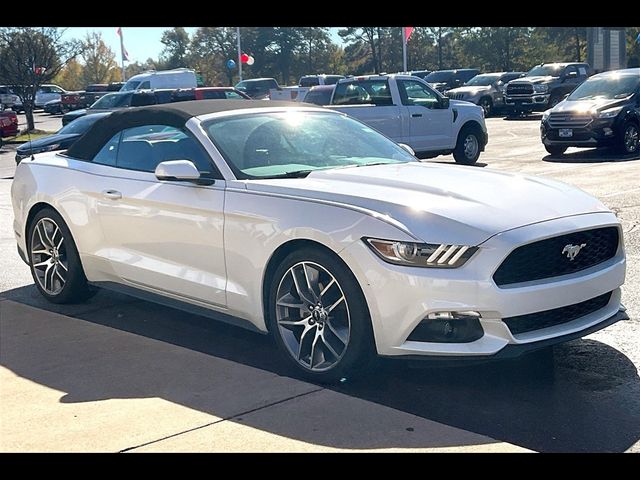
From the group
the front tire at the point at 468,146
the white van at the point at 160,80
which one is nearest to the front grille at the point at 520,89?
the white van at the point at 160,80

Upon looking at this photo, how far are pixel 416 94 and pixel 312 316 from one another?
12.4m

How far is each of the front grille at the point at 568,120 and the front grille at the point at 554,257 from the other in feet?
41.0

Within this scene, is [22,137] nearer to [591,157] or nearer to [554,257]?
[591,157]

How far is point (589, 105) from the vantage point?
1717 centimetres

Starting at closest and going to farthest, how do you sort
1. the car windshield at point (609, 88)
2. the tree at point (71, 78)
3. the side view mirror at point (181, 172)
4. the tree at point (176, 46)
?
the side view mirror at point (181, 172) → the car windshield at point (609, 88) → the tree at point (71, 78) → the tree at point (176, 46)

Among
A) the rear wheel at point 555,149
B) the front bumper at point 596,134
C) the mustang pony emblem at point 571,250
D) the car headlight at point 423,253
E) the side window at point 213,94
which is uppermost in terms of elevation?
the side window at point 213,94

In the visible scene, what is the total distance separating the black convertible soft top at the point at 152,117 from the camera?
598 centimetres

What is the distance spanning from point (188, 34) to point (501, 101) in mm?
52520

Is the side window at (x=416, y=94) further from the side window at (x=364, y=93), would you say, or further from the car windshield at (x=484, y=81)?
the car windshield at (x=484, y=81)

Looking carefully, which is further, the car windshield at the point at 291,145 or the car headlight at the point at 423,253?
the car windshield at the point at 291,145

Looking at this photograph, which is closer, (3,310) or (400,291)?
(400,291)

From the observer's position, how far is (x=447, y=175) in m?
5.39

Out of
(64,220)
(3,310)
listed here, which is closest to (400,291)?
(64,220)
